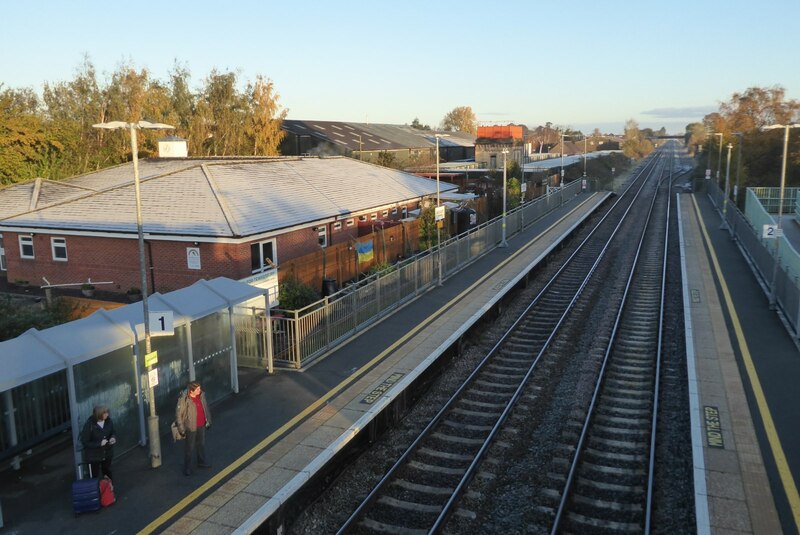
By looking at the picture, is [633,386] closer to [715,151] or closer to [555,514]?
[555,514]

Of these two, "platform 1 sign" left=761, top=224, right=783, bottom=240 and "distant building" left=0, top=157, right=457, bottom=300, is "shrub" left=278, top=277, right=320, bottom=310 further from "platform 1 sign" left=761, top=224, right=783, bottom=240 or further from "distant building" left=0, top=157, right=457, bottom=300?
"platform 1 sign" left=761, top=224, right=783, bottom=240

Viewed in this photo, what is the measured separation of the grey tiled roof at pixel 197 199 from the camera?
22.0 metres

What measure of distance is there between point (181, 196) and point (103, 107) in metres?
33.5

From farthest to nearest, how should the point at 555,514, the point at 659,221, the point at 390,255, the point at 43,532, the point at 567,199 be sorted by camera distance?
1. the point at 567,199
2. the point at 659,221
3. the point at 390,255
4. the point at 555,514
5. the point at 43,532

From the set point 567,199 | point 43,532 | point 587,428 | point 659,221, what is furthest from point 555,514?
point 567,199

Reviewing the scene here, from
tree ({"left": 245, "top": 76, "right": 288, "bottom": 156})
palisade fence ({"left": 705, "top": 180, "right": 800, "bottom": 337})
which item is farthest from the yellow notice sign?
tree ({"left": 245, "top": 76, "right": 288, "bottom": 156})

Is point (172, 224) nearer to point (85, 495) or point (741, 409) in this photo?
point (85, 495)

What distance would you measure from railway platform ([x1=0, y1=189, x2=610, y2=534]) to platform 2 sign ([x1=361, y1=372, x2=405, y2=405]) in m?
0.02

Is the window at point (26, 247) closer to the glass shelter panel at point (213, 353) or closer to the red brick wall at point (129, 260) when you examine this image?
the red brick wall at point (129, 260)

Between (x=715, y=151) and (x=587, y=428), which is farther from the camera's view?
(x=715, y=151)

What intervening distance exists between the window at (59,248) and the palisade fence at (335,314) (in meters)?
9.71

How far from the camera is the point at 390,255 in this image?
29.5m

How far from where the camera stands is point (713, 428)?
1225 cm

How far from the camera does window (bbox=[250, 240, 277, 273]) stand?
22.0 m
